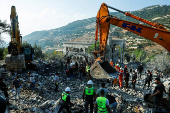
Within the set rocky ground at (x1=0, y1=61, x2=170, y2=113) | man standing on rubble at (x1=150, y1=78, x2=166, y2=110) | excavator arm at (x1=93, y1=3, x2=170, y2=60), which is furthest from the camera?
excavator arm at (x1=93, y1=3, x2=170, y2=60)

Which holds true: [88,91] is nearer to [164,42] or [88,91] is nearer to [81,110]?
[81,110]

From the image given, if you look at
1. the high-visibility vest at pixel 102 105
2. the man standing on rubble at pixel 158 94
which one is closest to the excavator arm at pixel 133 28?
the man standing on rubble at pixel 158 94

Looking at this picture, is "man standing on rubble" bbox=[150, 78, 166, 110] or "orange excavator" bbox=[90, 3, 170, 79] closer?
"man standing on rubble" bbox=[150, 78, 166, 110]

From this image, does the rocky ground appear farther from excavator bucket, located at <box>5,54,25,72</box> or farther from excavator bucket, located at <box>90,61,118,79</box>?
excavator bucket, located at <box>5,54,25,72</box>

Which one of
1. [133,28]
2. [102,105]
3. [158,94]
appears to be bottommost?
[158,94]

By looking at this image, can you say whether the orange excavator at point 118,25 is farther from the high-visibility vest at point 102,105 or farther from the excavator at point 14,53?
the excavator at point 14,53

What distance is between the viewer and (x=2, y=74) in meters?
9.58

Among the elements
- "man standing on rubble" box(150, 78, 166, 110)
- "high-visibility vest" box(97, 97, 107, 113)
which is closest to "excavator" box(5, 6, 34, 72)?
"high-visibility vest" box(97, 97, 107, 113)

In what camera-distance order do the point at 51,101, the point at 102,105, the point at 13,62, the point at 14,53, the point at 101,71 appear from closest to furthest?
1. the point at 102,105
2. the point at 51,101
3. the point at 101,71
4. the point at 13,62
5. the point at 14,53

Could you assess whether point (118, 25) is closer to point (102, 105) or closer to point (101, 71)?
point (101, 71)

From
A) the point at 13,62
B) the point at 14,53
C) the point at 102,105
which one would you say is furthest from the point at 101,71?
the point at 14,53

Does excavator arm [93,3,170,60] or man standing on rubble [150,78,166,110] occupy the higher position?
excavator arm [93,3,170,60]

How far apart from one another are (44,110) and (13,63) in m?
7.56

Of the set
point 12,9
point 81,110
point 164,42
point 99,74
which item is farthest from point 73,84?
point 12,9
